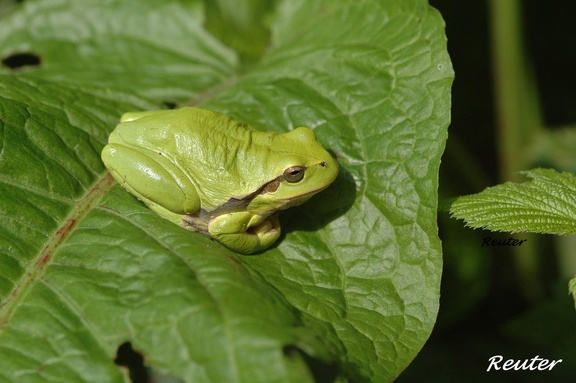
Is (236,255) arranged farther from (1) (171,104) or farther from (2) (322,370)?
(1) (171,104)

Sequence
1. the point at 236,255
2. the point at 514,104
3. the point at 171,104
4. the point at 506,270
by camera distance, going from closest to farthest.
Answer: the point at 236,255 < the point at 171,104 < the point at 514,104 < the point at 506,270

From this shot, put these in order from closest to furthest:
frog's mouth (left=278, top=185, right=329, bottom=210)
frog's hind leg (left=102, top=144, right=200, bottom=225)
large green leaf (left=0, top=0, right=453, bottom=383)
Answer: large green leaf (left=0, top=0, right=453, bottom=383)
frog's hind leg (left=102, top=144, right=200, bottom=225)
frog's mouth (left=278, top=185, right=329, bottom=210)

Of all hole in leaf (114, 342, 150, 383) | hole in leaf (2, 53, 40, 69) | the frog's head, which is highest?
hole in leaf (2, 53, 40, 69)

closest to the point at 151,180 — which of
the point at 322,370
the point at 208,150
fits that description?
the point at 208,150

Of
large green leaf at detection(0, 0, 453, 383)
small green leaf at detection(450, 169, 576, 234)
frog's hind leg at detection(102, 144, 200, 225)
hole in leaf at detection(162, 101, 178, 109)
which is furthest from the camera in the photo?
hole in leaf at detection(162, 101, 178, 109)

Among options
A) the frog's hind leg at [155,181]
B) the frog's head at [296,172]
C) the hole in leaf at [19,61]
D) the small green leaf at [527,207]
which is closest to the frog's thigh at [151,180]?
the frog's hind leg at [155,181]

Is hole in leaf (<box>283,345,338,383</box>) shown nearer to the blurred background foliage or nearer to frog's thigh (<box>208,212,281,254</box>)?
frog's thigh (<box>208,212,281,254</box>)

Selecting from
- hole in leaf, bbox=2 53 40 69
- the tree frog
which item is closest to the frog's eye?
the tree frog
